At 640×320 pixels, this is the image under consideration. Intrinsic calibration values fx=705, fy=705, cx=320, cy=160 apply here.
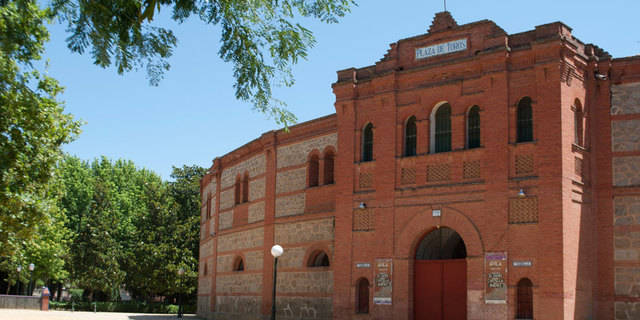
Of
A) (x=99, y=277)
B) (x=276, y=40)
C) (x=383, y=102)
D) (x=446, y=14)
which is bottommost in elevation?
(x=99, y=277)

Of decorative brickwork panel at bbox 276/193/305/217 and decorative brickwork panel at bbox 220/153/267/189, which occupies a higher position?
decorative brickwork panel at bbox 220/153/267/189

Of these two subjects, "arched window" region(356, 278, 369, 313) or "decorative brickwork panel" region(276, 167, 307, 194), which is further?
"decorative brickwork panel" region(276, 167, 307, 194)

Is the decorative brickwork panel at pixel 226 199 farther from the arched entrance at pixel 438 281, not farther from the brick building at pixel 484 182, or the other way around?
the arched entrance at pixel 438 281

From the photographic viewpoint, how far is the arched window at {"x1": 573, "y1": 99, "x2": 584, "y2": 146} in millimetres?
19458

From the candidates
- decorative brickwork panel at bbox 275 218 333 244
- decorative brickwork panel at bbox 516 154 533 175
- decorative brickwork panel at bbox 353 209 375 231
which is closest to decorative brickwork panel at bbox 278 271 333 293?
decorative brickwork panel at bbox 275 218 333 244

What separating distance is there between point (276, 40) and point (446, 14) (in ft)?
42.2

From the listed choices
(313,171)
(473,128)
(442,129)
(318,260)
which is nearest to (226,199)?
(313,171)

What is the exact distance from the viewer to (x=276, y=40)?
376 inches

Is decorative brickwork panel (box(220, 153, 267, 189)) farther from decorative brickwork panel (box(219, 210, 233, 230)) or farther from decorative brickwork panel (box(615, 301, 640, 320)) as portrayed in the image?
decorative brickwork panel (box(615, 301, 640, 320))

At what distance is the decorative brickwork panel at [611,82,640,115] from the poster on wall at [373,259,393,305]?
7.81m

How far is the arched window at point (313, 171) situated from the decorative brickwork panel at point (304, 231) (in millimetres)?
1538

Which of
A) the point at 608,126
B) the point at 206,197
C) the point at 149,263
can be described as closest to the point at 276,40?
the point at 608,126

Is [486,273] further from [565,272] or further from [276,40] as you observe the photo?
[276,40]

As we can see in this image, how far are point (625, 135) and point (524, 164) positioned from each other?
3045 millimetres
